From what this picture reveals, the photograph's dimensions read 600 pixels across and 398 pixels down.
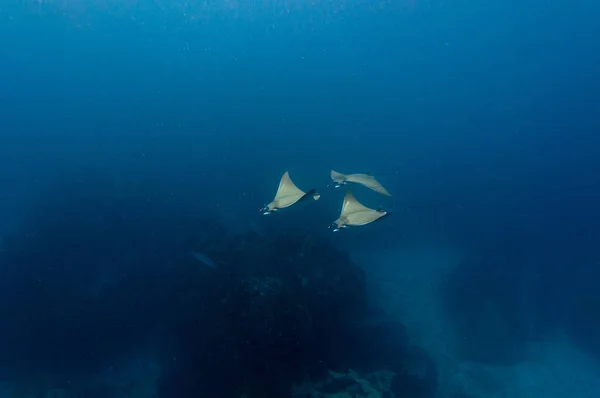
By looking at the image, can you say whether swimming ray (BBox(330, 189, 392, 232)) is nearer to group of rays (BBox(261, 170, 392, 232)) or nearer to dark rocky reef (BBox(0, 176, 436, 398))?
group of rays (BBox(261, 170, 392, 232))

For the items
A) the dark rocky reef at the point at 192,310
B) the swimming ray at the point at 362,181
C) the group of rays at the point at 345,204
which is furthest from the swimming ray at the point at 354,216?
the dark rocky reef at the point at 192,310

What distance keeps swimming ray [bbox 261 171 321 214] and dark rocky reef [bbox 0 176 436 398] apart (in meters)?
4.85

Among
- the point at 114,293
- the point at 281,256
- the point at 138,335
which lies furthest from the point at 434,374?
the point at 114,293

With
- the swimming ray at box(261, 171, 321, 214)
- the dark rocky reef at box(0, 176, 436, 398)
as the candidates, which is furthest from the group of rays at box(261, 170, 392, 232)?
the dark rocky reef at box(0, 176, 436, 398)

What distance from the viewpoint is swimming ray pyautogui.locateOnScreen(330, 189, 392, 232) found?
23.4 ft

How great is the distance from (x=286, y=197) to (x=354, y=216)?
2.05m

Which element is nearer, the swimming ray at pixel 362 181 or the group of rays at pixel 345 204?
the group of rays at pixel 345 204

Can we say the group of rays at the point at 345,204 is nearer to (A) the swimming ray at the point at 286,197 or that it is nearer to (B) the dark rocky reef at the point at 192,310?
(A) the swimming ray at the point at 286,197

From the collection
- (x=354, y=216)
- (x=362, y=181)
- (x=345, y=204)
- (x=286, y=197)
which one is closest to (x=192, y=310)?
(x=286, y=197)

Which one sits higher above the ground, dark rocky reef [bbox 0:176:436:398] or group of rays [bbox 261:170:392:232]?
group of rays [bbox 261:170:392:232]

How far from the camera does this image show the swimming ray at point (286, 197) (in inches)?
284

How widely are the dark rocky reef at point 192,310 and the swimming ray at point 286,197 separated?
4854 millimetres

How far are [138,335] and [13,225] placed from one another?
493 inches

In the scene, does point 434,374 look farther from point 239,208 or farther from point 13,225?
point 13,225
